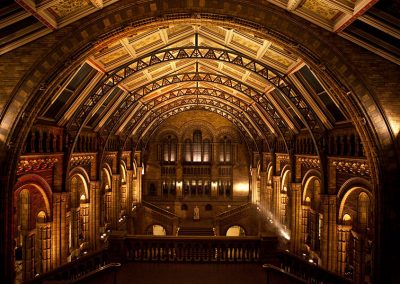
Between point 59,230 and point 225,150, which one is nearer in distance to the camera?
point 59,230

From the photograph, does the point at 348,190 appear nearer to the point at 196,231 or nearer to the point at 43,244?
the point at 43,244

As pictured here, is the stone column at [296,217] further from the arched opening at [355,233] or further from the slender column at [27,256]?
the slender column at [27,256]

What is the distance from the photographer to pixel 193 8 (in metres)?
9.91

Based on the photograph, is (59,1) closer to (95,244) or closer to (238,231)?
(95,244)

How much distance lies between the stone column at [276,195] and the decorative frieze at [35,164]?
52.9ft

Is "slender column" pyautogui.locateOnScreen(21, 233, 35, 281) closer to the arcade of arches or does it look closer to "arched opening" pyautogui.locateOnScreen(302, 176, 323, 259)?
the arcade of arches

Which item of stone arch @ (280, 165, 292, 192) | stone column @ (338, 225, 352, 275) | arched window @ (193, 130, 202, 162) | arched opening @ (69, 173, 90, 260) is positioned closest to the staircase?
arched window @ (193, 130, 202, 162)

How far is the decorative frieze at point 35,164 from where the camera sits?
509 inches

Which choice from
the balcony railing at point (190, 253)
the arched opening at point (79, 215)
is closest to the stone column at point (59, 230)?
the arched opening at point (79, 215)

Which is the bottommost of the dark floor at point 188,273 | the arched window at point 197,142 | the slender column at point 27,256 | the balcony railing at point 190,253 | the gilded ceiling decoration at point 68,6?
the slender column at point 27,256

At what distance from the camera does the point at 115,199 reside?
997 inches

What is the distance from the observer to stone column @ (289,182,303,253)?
773 inches

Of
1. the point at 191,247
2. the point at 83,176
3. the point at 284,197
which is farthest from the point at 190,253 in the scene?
the point at 284,197

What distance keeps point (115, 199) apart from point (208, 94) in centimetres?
1086
